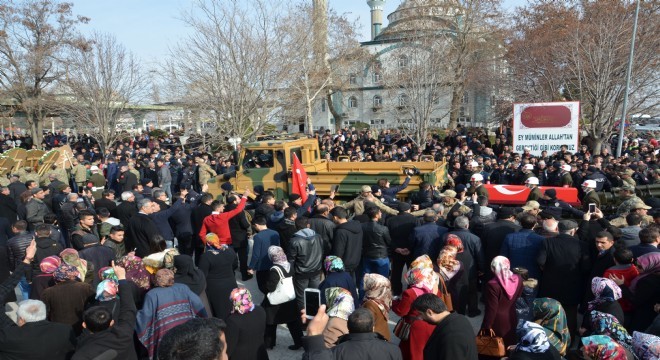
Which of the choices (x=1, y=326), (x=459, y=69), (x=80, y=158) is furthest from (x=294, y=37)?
(x=1, y=326)

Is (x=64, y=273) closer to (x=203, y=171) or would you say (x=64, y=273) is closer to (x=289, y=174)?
(x=289, y=174)

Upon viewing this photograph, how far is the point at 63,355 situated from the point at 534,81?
26564 mm

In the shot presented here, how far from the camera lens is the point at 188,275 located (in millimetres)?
5156

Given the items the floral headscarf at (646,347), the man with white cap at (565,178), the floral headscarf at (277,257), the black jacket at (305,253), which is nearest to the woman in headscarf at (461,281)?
the black jacket at (305,253)

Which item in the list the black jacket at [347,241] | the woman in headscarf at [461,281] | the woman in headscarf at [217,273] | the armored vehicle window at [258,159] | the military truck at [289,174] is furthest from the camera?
the armored vehicle window at [258,159]

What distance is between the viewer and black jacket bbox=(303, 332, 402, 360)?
10.3ft

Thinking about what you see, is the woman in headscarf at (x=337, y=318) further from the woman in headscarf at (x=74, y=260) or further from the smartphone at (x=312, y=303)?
the woman in headscarf at (x=74, y=260)

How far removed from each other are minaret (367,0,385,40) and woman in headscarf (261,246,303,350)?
56082 mm

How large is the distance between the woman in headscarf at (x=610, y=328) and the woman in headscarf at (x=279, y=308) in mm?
2910

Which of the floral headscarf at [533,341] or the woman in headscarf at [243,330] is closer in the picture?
the floral headscarf at [533,341]

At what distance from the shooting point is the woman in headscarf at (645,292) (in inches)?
185

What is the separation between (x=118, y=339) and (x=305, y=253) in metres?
2.50

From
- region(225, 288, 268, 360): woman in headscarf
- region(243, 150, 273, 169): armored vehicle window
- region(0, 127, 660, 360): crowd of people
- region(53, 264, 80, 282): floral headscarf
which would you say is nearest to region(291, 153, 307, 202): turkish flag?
region(243, 150, 273, 169): armored vehicle window

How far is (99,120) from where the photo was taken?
22.0m
